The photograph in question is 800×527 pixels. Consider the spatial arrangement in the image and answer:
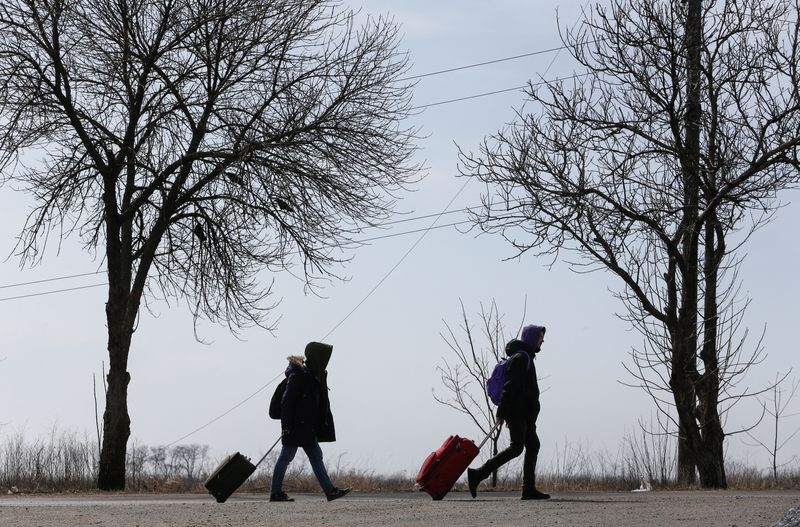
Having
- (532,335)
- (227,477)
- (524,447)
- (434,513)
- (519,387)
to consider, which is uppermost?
(532,335)

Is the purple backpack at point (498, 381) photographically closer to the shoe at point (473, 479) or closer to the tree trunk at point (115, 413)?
the shoe at point (473, 479)

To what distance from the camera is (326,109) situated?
68.1 ft

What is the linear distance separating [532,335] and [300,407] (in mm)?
2879

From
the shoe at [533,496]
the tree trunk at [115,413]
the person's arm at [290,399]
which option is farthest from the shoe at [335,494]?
the tree trunk at [115,413]

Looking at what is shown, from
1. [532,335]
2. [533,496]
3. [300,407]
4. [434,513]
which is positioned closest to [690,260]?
[532,335]

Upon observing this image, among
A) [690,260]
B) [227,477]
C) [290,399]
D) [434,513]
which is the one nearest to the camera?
[434,513]

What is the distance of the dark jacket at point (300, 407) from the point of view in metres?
13.3

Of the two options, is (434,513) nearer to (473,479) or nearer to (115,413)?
(473,479)

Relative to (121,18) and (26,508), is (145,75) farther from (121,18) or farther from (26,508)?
(26,508)

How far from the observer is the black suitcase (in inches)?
556

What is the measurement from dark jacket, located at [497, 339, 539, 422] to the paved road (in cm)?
96

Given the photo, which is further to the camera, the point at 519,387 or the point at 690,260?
the point at 690,260

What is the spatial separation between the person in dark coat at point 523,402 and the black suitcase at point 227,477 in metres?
3.31

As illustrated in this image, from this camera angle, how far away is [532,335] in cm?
1250
